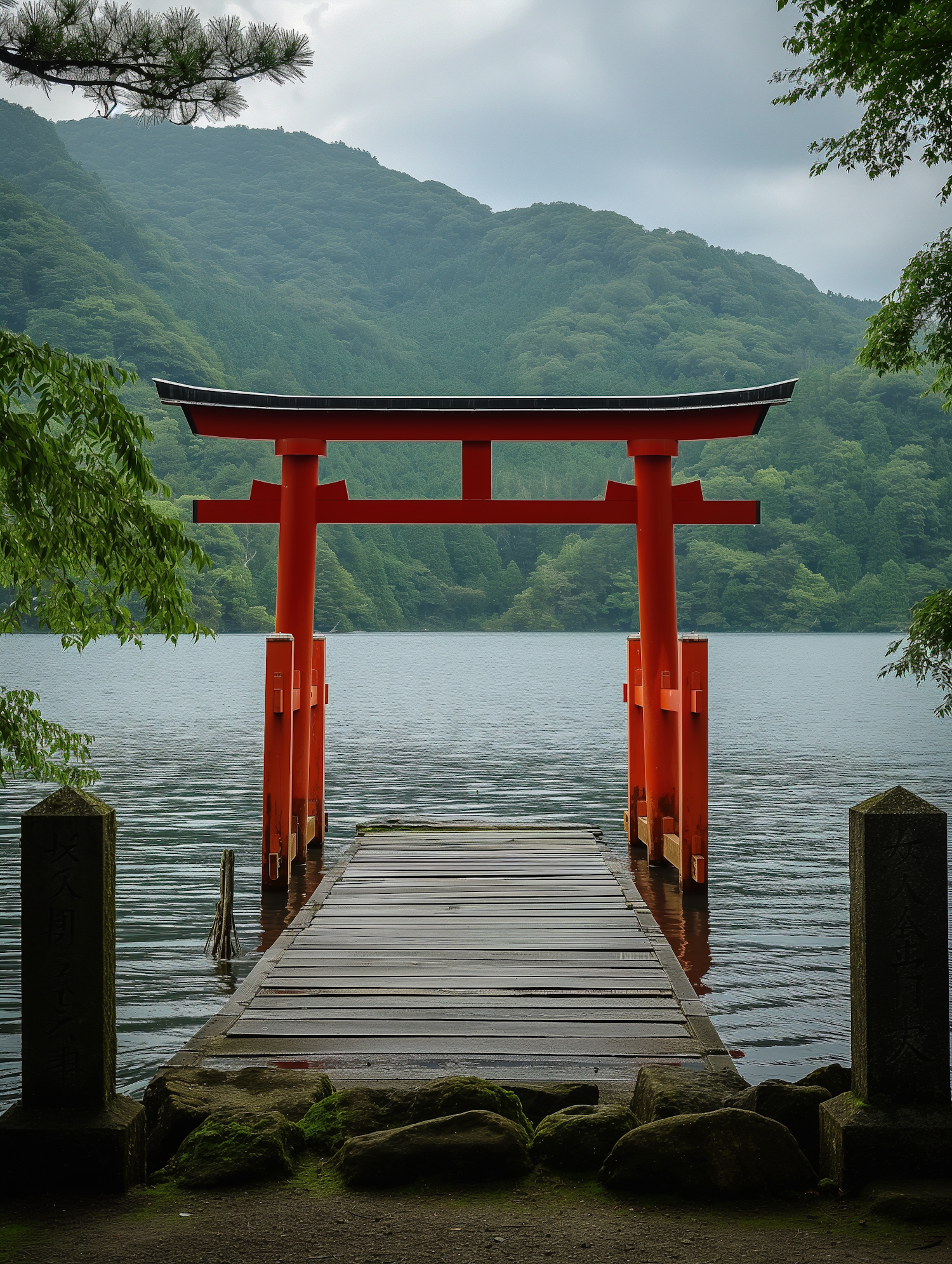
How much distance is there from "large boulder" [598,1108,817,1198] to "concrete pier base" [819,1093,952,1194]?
13cm

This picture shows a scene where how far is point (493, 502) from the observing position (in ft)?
32.3

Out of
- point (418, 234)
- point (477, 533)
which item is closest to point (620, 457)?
point (477, 533)

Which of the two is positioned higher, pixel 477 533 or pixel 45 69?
pixel 477 533

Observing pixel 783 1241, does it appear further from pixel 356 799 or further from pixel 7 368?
pixel 356 799

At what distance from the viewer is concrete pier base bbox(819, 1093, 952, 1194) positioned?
2939mm

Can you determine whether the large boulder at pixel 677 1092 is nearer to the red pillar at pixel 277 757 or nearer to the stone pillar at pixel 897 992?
the stone pillar at pixel 897 992

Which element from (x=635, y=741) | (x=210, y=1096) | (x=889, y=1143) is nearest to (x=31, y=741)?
(x=210, y=1096)

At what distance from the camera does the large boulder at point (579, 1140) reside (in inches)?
130

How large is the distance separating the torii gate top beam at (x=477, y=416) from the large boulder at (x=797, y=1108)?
6295mm

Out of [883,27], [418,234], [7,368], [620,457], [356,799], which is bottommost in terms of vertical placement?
[356,799]

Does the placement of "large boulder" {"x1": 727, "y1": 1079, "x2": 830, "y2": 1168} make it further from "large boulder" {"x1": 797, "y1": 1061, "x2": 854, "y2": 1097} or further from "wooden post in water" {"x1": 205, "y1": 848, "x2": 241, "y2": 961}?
"wooden post in water" {"x1": 205, "y1": 848, "x2": 241, "y2": 961}

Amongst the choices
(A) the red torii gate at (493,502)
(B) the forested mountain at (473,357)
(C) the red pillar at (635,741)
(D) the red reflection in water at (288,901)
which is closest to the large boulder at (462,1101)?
(D) the red reflection in water at (288,901)

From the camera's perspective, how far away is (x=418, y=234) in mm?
115125

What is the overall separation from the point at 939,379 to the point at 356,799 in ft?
34.6
